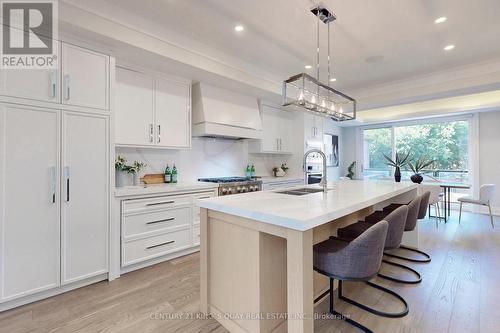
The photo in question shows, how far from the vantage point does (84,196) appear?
2.25 metres

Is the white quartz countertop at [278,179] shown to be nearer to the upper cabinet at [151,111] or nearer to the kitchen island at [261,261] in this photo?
the upper cabinet at [151,111]

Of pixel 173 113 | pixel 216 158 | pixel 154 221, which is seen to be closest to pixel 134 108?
pixel 173 113

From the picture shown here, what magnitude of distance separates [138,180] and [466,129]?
7.02 meters

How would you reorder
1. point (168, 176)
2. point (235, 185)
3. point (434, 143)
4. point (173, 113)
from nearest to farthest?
point (173, 113)
point (168, 176)
point (235, 185)
point (434, 143)

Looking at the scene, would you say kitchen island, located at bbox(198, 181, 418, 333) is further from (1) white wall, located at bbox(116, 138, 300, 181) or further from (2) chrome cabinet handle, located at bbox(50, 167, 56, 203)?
(1) white wall, located at bbox(116, 138, 300, 181)

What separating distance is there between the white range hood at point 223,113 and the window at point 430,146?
4.49 m

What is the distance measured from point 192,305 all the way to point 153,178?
1.81m

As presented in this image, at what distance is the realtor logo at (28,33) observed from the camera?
6.22ft

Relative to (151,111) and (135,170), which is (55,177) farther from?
(151,111)

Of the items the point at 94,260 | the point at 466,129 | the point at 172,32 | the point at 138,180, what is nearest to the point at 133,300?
the point at 94,260

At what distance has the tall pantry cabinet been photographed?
1899mm

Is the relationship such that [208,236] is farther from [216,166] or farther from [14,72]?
[216,166]

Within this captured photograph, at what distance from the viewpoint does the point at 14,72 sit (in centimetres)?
192

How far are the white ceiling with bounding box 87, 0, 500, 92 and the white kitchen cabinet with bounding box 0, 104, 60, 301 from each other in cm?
125
